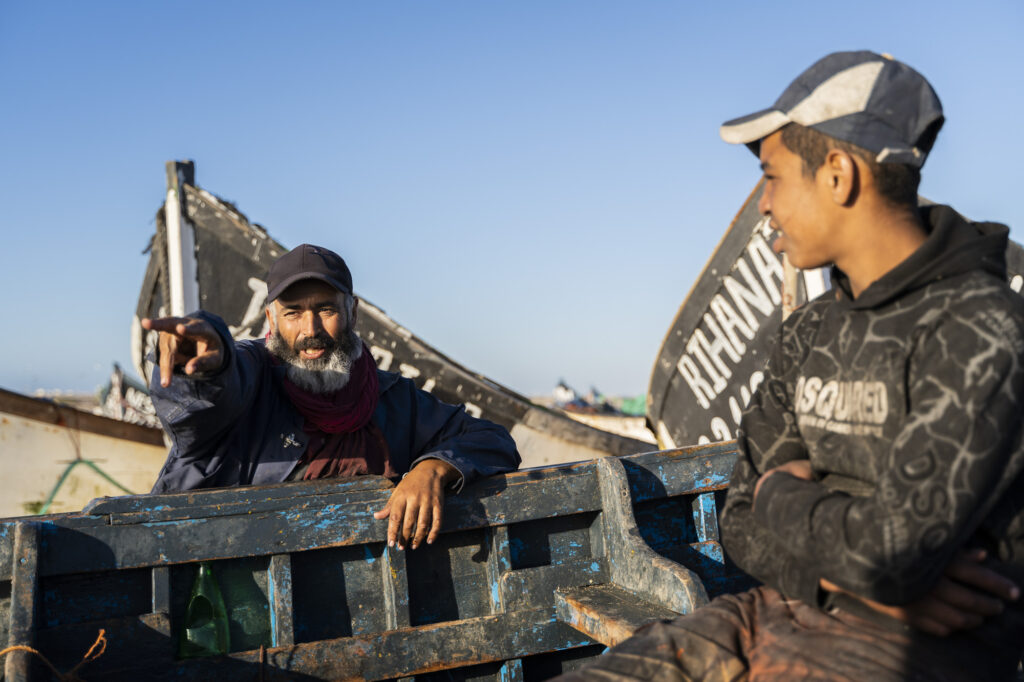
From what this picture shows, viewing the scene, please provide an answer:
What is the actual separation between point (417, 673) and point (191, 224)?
5185 mm

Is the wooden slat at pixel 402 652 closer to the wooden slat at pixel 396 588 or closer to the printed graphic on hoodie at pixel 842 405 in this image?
the wooden slat at pixel 396 588

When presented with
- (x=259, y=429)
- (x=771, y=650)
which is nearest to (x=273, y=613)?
(x=259, y=429)

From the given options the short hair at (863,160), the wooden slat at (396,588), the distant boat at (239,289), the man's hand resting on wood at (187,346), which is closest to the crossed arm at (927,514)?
the short hair at (863,160)

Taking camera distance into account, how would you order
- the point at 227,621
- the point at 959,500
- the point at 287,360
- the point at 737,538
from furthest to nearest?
the point at 287,360 → the point at 227,621 → the point at 737,538 → the point at 959,500

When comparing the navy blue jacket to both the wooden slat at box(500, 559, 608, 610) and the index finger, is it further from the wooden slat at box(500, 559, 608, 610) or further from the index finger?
the wooden slat at box(500, 559, 608, 610)

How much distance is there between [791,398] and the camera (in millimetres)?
1813

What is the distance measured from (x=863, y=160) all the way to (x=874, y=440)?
503 mm

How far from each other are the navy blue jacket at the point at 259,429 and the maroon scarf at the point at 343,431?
0.05 metres

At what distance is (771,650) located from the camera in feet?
5.34

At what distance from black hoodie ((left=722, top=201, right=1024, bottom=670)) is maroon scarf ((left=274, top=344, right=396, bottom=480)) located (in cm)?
183

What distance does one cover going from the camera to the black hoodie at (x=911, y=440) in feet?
4.46

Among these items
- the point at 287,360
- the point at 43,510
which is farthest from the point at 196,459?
the point at 43,510

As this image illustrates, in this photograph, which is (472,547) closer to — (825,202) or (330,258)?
(330,258)

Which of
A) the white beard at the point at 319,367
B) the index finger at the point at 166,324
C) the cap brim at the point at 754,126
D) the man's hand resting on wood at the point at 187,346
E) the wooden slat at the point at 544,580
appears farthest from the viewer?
the white beard at the point at 319,367
